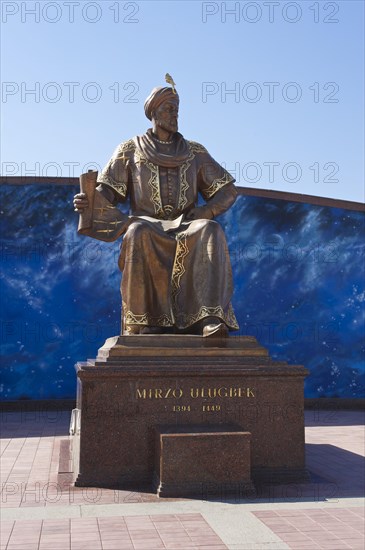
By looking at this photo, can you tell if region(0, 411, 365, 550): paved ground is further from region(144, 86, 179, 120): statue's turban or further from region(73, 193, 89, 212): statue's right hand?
region(144, 86, 179, 120): statue's turban

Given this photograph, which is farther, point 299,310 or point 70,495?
point 299,310

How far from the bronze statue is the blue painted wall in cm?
509

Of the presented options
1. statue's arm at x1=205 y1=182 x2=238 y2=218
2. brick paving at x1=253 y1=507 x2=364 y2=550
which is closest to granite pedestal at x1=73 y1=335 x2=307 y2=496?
brick paving at x1=253 y1=507 x2=364 y2=550

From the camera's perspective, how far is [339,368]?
436 inches

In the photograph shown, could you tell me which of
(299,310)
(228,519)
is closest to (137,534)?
(228,519)

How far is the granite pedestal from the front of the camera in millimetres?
4289

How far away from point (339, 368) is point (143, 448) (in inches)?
281

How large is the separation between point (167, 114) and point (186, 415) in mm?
2609

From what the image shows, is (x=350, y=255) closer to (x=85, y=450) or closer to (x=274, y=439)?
(x=274, y=439)

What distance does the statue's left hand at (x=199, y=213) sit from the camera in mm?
5605

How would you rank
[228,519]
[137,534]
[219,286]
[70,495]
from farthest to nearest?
[219,286], [70,495], [228,519], [137,534]

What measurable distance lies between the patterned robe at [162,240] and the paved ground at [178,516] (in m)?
1.36

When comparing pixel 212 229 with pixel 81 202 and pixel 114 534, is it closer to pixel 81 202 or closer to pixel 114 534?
pixel 81 202

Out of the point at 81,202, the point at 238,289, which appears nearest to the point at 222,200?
the point at 81,202
